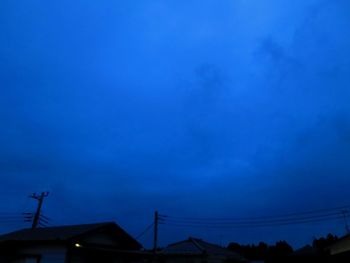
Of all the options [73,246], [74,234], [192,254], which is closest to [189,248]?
[192,254]

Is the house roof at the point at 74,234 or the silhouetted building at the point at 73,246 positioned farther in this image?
the house roof at the point at 74,234

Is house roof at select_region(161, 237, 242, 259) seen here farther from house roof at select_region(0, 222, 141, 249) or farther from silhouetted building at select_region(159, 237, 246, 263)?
house roof at select_region(0, 222, 141, 249)

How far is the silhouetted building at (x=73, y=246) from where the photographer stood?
20.6 m

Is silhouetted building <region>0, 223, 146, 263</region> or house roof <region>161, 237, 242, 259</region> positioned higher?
house roof <region>161, 237, 242, 259</region>

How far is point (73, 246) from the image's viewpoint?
20422mm

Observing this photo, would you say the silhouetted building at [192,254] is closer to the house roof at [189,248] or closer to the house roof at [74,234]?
the house roof at [189,248]

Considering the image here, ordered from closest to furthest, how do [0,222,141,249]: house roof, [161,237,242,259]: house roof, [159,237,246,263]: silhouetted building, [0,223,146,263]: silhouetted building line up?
[0,223,146,263]: silhouetted building, [0,222,141,249]: house roof, [159,237,246,263]: silhouetted building, [161,237,242,259]: house roof

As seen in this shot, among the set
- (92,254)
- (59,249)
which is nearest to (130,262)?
(92,254)

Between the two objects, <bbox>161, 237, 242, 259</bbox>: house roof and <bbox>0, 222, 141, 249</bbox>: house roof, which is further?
<bbox>161, 237, 242, 259</bbox>: house roof

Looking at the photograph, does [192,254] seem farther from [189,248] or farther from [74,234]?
[74,234]

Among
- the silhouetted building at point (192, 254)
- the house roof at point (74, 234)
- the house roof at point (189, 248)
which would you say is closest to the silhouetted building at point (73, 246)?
the house roof at point (74, 234)

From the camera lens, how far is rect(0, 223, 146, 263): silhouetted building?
20.6m

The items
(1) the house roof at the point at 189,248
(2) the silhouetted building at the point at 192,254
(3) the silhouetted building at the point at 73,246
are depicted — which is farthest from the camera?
(1) the house roof at the point at 189,248

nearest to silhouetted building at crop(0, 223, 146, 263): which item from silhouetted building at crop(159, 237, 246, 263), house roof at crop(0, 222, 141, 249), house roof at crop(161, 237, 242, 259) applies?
house roof at crop(0, 222, 141, 249)
